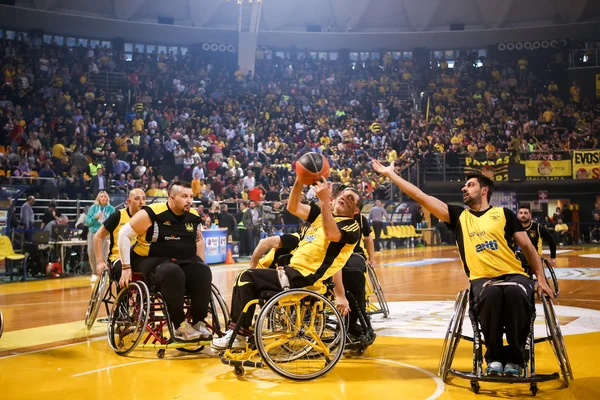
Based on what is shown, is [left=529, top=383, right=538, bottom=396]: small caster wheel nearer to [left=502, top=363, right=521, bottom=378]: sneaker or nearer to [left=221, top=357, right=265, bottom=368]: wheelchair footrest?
[left=502, top=363, right=521, bottom=378]: sneaker

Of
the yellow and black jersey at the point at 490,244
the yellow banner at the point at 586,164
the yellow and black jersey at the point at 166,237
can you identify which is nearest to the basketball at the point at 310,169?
the yellow and black jersey at the point at 490,244

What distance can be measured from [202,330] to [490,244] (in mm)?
2719

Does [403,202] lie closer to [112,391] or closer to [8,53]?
[8,53]

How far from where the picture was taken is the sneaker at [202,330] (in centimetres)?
638

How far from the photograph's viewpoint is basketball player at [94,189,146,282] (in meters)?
7.56

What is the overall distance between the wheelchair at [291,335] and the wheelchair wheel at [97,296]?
279cm

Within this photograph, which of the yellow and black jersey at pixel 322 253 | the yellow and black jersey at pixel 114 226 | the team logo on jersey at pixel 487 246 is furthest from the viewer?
the yellow and black jersey at pixel 114 226

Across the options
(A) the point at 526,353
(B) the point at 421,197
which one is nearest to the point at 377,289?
(B) the point at 421,197

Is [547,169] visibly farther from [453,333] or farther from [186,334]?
[453,333]

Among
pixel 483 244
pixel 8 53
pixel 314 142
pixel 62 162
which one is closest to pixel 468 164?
pixel 314 142

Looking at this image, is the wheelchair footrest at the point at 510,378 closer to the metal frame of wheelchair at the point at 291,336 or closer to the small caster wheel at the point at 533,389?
the small caster wheel at the point at 533,389

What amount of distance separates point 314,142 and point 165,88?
6.89m

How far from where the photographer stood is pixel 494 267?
5.36m

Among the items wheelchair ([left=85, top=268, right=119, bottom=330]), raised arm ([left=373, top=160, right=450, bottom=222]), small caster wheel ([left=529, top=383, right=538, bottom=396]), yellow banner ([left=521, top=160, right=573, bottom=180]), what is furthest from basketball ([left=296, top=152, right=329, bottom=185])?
yellow banner ([left=521, top=160, right=573, bottom=180])
